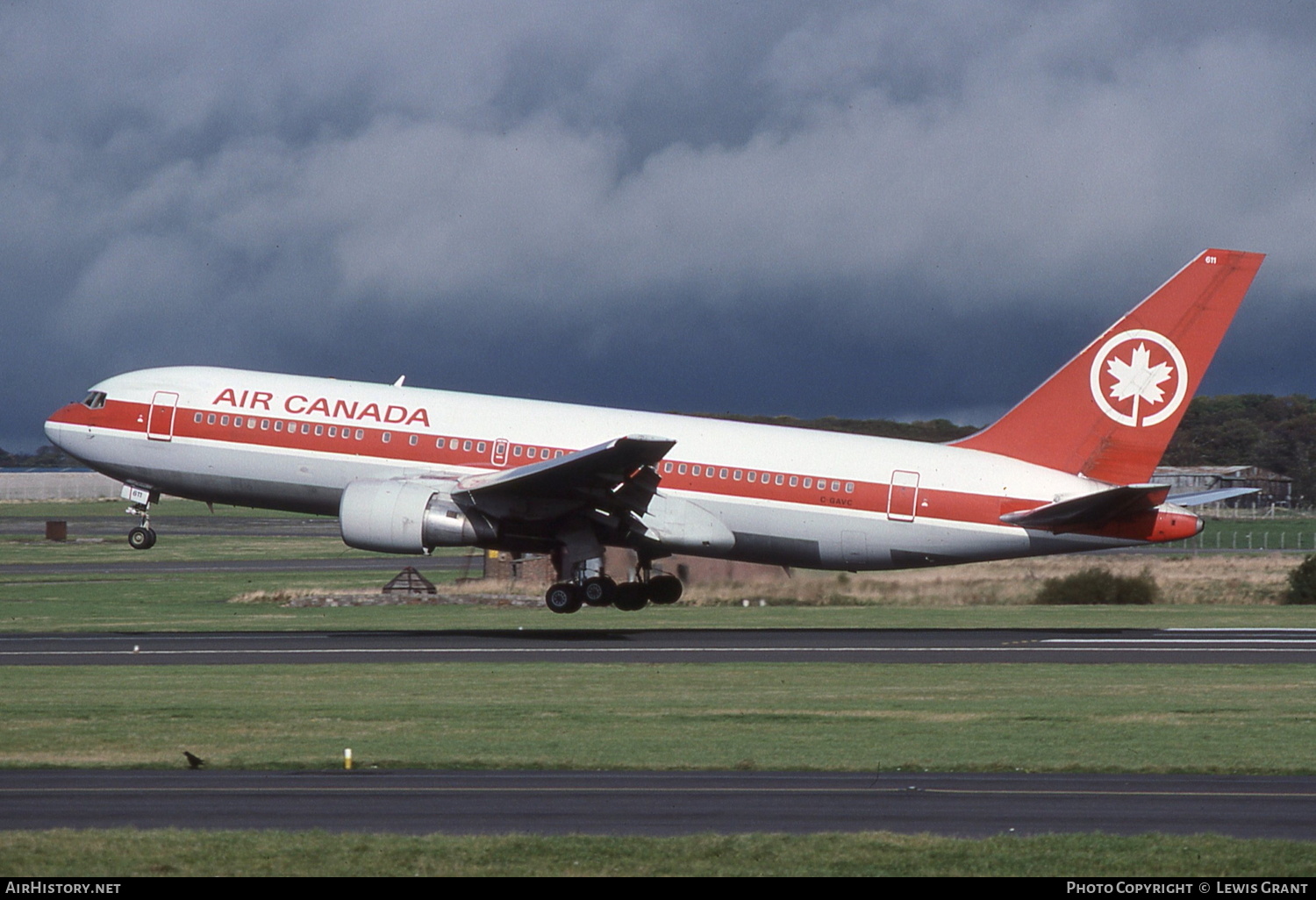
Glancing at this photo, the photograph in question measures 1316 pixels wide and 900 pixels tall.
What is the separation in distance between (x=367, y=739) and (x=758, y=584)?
2719 cm

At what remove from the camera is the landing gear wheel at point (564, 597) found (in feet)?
115

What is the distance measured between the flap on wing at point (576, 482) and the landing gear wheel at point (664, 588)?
3.22 metres

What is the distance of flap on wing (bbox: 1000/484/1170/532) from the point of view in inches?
1266

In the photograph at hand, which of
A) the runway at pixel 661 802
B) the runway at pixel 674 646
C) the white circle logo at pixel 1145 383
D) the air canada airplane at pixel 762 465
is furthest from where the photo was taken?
the white circle logo at pixel 1145 383

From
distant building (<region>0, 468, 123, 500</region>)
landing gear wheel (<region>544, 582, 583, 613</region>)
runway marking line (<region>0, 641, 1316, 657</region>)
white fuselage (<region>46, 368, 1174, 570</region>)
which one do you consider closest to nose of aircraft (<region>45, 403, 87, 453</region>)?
white fuselage (<region>46, 368, 1174, 570</region>)

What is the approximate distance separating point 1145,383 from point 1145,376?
0.53ft

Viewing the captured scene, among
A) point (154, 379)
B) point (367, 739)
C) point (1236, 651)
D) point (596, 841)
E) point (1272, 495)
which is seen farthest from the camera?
point (1272, 495)

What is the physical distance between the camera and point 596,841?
12.8 m

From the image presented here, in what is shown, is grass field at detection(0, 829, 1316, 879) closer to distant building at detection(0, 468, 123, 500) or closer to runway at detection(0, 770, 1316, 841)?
runway at detection(0, 770, 1316, 841)

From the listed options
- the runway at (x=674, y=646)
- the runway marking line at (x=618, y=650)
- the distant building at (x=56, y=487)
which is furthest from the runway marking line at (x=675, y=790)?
the distant building at (x=56, y=487)

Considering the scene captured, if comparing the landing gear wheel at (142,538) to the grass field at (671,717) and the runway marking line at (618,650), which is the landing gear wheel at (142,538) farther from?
the grass field at (671,717)

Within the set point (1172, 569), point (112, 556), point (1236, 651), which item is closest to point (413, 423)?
point (1236, 651)

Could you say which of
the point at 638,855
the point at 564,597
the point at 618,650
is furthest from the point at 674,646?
the point at 638,855

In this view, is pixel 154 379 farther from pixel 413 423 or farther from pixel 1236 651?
pixel 1236 651
